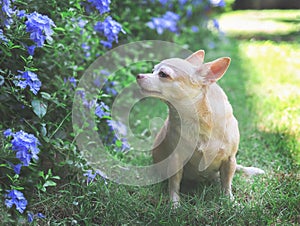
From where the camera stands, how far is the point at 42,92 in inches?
106

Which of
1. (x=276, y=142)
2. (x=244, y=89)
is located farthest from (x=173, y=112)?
(x=244, y=89)

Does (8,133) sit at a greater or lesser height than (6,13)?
lesser

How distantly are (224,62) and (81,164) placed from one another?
1.07m

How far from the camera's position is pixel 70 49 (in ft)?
10.4

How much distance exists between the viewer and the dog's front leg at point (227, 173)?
2742 millimetres

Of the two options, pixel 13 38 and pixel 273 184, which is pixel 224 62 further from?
pixel 13 38

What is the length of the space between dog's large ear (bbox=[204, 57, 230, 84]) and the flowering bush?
2.42ft

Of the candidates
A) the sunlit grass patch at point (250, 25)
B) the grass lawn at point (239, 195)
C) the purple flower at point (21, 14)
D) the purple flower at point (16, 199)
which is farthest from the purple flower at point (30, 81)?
the sunlit grass patch at point (250, 25)

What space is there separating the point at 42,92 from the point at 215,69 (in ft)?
3.35

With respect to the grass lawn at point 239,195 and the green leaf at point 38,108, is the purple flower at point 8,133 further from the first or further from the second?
the grass lawn at point 239,195

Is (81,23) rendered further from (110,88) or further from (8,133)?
(8,133)

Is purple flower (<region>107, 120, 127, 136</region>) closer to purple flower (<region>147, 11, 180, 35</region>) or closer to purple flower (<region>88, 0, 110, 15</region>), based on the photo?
purple flower (<region>88, 0, 110, 15</region>)

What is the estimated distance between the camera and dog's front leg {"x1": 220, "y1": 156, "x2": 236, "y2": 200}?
2.74 metres

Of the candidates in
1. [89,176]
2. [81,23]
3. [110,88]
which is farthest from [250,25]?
[89,176]
